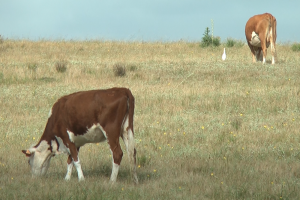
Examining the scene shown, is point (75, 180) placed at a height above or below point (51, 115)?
below

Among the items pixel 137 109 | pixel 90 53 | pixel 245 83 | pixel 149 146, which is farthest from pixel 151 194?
pixel 90 53

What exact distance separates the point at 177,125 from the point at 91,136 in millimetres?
4330

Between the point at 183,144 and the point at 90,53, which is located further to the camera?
the point at 90,53

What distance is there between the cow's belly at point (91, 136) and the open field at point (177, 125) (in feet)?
1.91

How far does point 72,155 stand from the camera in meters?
7.59

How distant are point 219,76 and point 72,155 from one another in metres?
11.5

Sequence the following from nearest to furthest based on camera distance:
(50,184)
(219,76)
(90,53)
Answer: (50,184)
(219,76)
(90,53)

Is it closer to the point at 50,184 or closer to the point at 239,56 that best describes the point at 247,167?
the point at 50,184

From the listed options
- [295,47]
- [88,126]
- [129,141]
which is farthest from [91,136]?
[295,47]

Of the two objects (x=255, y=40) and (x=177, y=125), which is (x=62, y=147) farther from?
(x=255, y=40)

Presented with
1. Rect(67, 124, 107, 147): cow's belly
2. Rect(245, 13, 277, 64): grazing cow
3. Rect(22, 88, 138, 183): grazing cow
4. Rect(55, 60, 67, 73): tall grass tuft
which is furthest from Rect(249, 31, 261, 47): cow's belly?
Rect(67, 124, 107, 147): cow's belly

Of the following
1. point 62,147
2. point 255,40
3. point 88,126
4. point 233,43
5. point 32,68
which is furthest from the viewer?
point 233,43

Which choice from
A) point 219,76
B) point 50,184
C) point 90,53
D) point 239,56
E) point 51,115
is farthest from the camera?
point 90,53

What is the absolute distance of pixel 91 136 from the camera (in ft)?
24.4
